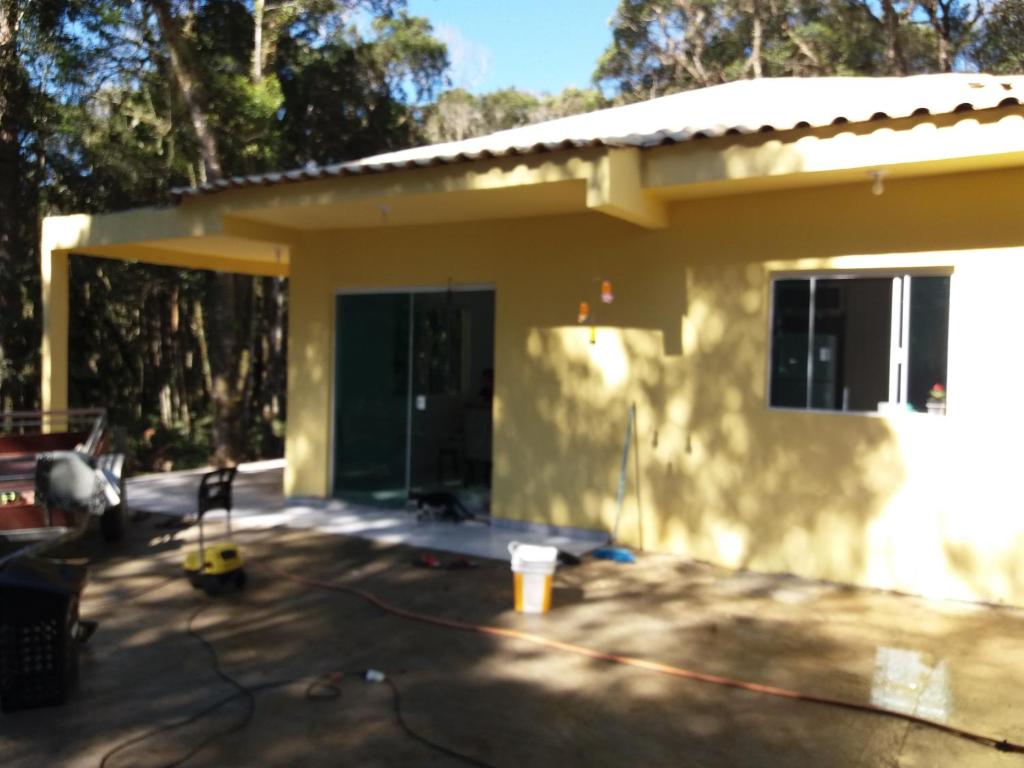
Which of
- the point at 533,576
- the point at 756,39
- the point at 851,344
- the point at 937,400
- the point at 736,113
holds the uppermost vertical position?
the point at 756,39

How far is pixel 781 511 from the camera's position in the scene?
6934 mm

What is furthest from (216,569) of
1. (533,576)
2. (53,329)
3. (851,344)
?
(53,329)

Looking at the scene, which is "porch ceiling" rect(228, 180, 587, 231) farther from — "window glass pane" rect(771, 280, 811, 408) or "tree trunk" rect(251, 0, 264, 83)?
"tree trunk" rect(251, 0, 264, 83)

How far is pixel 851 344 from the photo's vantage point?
6.69 meters

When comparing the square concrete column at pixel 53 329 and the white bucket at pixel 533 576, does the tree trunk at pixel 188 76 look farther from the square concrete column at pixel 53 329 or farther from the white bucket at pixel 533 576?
the white bucket at pixel 533 576

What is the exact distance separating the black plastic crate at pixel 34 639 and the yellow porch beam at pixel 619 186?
4.32 m

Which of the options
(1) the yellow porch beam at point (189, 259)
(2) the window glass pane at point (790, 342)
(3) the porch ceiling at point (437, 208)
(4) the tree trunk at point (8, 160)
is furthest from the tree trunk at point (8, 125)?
(2) the window glass pane at point (790, 342)

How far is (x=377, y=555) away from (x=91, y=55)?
9985 millimetres

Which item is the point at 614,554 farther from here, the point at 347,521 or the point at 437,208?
the point at 437,208

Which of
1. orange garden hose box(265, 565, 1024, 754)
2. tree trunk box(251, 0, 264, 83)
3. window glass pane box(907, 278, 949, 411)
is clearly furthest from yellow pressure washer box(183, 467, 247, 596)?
tree trunk box(251, 0, 264, 83)

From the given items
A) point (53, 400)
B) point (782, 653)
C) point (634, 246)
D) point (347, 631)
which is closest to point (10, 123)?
point (53, 400)

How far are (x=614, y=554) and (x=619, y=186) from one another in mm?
3061

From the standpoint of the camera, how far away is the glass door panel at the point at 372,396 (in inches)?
376

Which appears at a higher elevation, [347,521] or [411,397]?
[411,397]
